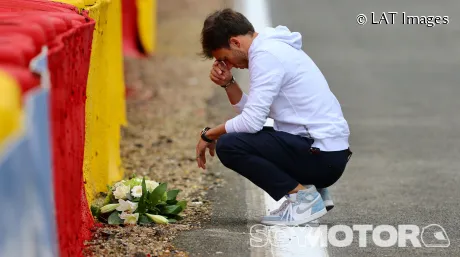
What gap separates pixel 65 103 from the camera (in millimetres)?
4699

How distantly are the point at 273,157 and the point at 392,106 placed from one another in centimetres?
496

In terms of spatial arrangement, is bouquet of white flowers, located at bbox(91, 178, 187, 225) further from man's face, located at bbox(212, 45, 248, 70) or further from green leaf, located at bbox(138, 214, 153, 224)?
man's face, located at bbox(212, 45, 248, 70)

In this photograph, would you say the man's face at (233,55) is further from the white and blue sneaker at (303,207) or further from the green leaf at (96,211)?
the green leaf at (96,211)

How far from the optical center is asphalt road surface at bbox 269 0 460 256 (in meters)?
6.29

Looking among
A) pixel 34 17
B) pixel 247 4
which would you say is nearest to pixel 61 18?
pixel 34 17

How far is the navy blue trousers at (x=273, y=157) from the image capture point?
5652 mm

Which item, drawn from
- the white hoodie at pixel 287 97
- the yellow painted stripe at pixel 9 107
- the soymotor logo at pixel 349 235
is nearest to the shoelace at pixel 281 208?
the soymotor logo at pixel 349 235

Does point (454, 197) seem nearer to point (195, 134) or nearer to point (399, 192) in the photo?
point (399, 192)

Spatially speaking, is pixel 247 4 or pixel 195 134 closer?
pixel 195 134

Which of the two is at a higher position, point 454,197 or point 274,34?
point 274,34

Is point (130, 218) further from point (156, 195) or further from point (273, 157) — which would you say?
point (273, 157)

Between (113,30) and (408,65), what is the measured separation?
5883 millimetres

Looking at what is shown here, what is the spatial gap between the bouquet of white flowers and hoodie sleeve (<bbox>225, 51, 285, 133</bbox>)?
66cm

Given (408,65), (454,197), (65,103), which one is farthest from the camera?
(408,65)
